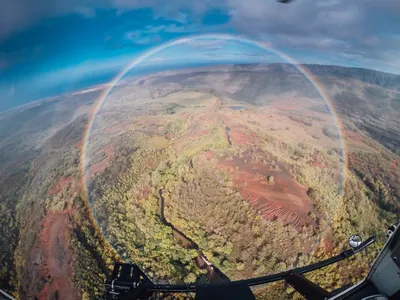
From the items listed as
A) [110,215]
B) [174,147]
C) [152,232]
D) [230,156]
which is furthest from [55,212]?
[230,156]

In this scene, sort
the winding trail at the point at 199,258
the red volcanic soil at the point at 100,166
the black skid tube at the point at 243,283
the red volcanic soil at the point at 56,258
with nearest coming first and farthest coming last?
the black skid tube at the point at 243,283 → the winding trail at the point at 199,258 → the red volcanic soil at the point at 56,258 → the red volcanic soil at the point at 100,166

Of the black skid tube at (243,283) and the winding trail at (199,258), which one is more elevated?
the black skid tube at (243,283)

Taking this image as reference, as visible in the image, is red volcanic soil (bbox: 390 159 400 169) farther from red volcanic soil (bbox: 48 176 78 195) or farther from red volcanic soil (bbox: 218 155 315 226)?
red volcanic soil (bbox: 48 176 78 195)

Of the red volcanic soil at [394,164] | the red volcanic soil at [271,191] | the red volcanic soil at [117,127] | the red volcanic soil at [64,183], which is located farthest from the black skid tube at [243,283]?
the red volcanic soil at [117,127]

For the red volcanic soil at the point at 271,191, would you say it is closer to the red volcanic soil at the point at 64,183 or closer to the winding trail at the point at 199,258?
the winding trail at the point at 199,258

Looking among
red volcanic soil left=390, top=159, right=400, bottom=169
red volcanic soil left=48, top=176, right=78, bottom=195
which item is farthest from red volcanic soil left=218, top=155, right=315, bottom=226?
red volcanic soil left=48, top=176, right=78, bottom=195

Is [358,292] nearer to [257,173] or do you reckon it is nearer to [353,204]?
[353,204]
